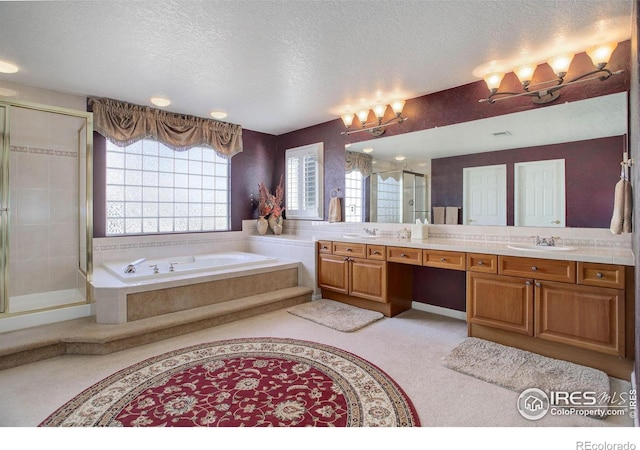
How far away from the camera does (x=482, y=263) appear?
2.69 metres

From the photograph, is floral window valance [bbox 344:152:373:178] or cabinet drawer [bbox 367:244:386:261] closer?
cabinet drawer [bbox 367:244:386:261]

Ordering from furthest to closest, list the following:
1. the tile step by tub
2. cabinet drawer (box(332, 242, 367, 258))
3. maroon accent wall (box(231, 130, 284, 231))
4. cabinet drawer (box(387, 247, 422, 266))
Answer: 1. maroon accent wall (box(231, 130, 284, 231))
2. cabinet drawer (box(332, 242, 367, 258))
3. cabinet drawer (box(387, 247, 422, 266))
4. the tile step by tub

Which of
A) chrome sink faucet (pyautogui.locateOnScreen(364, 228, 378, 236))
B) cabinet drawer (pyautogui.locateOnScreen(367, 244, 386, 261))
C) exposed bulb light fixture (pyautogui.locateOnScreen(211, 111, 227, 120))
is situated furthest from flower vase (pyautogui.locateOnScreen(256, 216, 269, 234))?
cabinet drawer (pyautogui.locateOnScreen(367, 244, 386, 261))

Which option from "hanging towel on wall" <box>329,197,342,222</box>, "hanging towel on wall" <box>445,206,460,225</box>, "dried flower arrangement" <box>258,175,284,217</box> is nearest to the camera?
"hanging towel on wall" <box>445,206,460,225</box>

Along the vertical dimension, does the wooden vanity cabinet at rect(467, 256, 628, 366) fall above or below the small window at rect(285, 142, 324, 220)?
below

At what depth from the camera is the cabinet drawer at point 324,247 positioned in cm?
390

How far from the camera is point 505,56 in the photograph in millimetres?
2680

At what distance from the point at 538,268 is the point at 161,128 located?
426cm

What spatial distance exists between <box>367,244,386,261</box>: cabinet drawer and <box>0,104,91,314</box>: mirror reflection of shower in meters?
2.74

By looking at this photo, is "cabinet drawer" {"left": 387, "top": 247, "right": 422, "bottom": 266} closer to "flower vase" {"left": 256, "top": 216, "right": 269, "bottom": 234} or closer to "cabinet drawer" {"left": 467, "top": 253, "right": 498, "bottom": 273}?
"cabinet drawer" {"left": 467, "top": 253, "right": 498, "bottom": 273}

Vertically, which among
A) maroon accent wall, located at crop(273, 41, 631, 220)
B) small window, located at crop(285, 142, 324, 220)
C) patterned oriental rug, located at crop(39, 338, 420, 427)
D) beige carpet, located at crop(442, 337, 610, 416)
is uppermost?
maroon accent wall, located at crop(273, 41, 631, 220)

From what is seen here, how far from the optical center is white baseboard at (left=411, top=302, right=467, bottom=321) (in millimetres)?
3398
